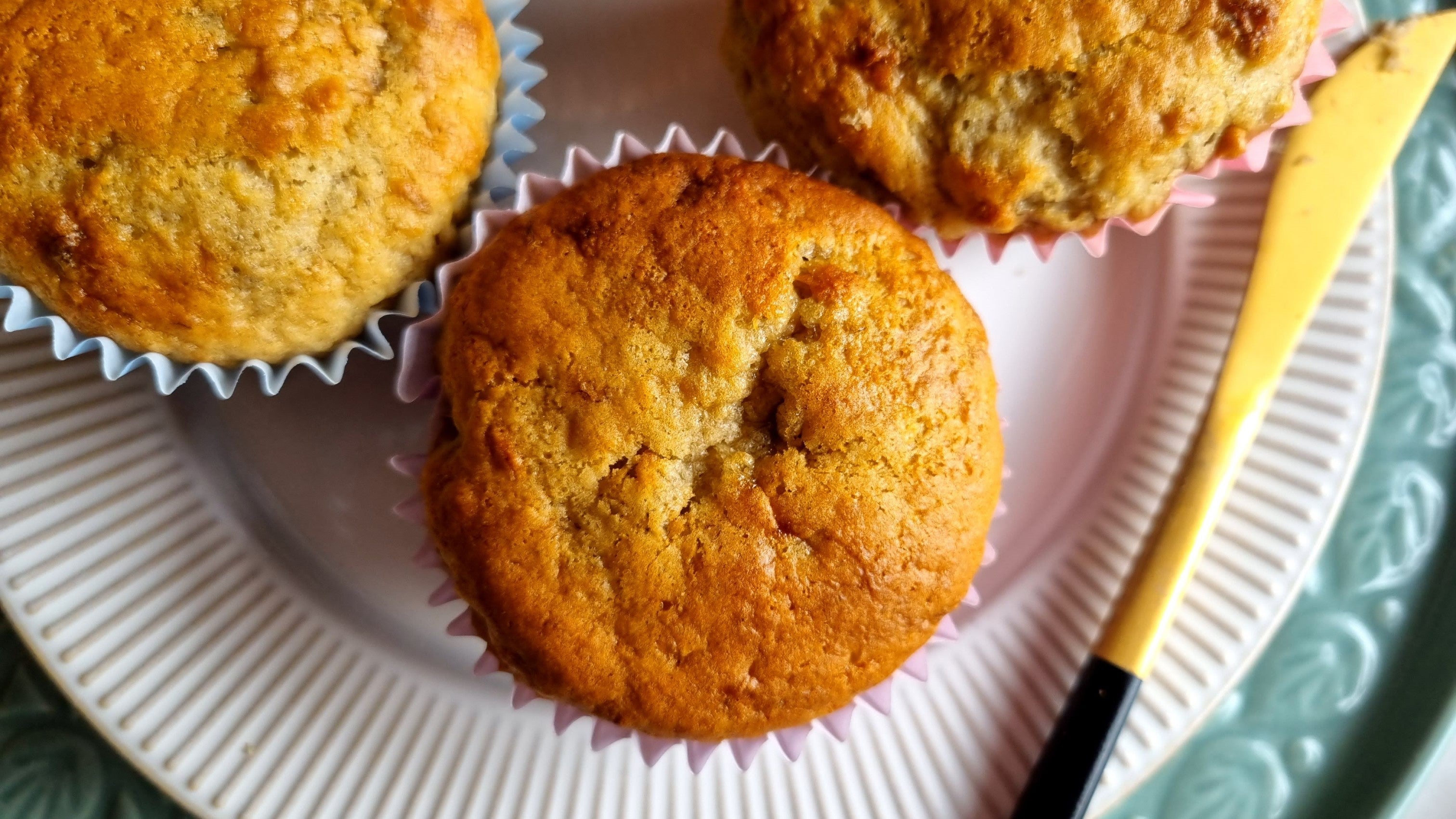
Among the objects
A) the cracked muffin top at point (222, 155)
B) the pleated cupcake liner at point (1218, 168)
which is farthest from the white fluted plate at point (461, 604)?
the cracked muffin top at point (222, 155)

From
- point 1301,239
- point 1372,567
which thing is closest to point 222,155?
point 1301,239

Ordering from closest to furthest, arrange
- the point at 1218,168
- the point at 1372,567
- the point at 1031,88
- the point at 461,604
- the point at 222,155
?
the point at 222,155 < the point at 1031,88 < the point at 1218,168 < the point at 461,604 < the point at 1372,567

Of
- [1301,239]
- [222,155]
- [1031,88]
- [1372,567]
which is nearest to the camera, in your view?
[222,155]

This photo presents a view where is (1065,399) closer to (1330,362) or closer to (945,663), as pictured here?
(1330,362)

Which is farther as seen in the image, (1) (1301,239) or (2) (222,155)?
(1) (1301,239)

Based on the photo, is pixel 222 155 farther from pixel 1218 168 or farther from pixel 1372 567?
pixel 1372 567

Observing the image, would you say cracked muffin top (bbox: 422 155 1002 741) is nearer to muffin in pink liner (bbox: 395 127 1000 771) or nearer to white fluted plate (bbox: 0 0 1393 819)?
muffin in pink liner (bbox: 395 127 1000 771)

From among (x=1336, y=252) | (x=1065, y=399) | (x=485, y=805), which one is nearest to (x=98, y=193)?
(x=485, y=805)
